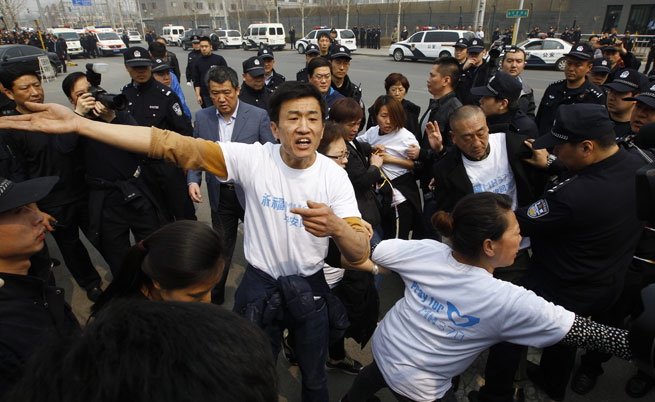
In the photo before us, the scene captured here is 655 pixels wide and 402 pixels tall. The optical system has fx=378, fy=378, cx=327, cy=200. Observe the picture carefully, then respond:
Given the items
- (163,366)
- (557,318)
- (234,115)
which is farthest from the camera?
(234,115)

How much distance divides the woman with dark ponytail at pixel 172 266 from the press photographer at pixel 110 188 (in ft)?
5.33

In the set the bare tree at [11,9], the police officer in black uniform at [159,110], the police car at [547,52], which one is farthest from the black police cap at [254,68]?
the bare tree at [11,9]

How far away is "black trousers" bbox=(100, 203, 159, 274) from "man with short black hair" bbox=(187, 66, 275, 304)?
415 millimetres

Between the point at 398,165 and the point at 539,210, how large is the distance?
1.49m

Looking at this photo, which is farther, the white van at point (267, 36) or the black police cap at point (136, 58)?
the white van at point (267, 36)

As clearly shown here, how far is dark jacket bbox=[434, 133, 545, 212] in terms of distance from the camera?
2730 millimetres

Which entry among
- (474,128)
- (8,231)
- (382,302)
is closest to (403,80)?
(474,128)

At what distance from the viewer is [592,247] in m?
2.09

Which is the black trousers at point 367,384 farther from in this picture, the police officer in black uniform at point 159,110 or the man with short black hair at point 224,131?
the police officer in black uniform at point 159,110

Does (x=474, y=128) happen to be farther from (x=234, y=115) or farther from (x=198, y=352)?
(x=198, y=352)

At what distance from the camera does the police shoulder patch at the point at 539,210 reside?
2.11 meters

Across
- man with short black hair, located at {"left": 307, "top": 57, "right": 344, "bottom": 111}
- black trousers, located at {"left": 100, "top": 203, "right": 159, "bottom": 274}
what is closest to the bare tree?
man with short black hair, located at {"left": 307, "top": 57, "right": 344, "bottom": 111}

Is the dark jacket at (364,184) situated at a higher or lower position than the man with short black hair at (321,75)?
lower

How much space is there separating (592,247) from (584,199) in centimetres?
29
